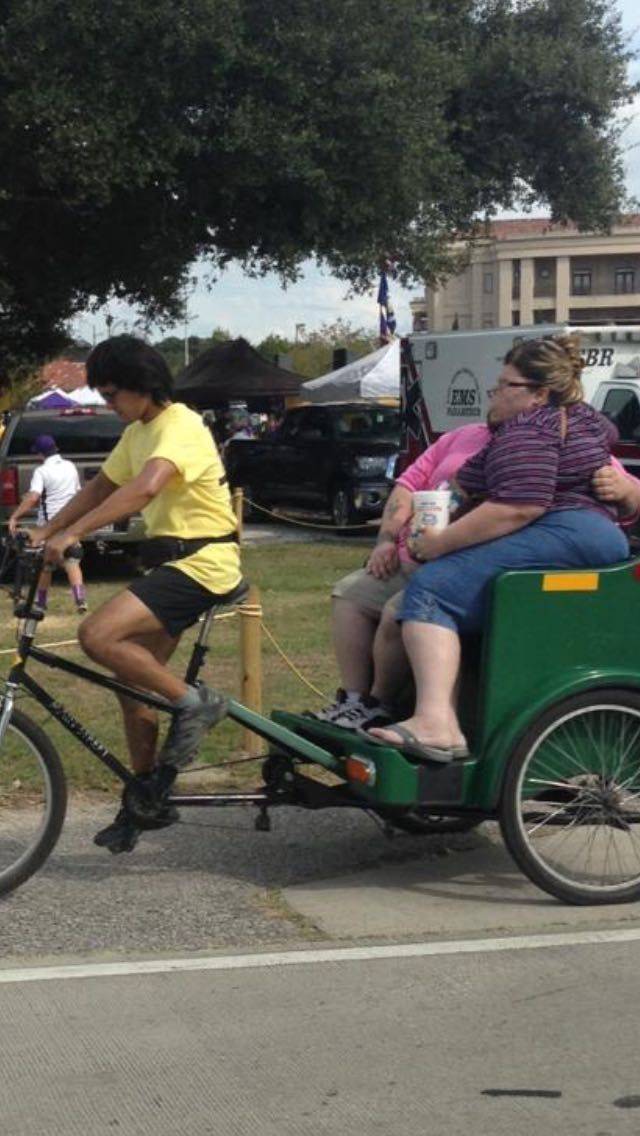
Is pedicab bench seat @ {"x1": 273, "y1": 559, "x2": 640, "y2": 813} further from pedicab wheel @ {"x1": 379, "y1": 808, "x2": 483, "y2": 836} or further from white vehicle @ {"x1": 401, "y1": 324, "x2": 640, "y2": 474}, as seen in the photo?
white vehicle @ {"x1": 401, "y1": 324, "x2": 640, "y2": 474}

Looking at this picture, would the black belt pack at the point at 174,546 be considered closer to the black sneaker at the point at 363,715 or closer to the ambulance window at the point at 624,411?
the black sneaker at the point at 363,715

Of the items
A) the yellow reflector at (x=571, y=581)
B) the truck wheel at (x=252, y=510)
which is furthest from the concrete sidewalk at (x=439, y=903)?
the truck wheel at (x=252, y=510)

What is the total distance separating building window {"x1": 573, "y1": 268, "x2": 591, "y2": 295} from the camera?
95.4m

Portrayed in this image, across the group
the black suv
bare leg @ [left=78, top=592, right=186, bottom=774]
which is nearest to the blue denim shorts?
bare leg @ [left=78, top=592, right=186, bottom=774]

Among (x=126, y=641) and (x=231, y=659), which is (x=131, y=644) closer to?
(x=126, y=641)

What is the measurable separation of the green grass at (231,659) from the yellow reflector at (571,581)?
1920 mm

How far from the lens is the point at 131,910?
214 inches

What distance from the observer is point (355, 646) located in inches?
229

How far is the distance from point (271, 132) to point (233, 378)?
16589 millimetres

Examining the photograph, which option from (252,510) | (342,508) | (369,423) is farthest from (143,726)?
(252,510)

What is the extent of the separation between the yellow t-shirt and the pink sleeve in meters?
0.79

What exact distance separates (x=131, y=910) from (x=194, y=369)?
30581 mm

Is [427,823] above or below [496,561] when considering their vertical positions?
below

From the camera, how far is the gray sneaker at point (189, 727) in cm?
546
